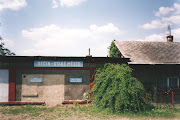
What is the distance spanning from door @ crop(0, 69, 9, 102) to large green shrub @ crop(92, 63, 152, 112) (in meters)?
6.36

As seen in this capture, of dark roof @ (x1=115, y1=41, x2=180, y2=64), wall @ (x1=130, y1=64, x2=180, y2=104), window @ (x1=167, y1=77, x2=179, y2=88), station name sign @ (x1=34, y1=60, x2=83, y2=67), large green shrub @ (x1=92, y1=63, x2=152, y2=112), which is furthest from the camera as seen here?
dark roof @ (x1=115, y1=41, x2=180, y2=64)

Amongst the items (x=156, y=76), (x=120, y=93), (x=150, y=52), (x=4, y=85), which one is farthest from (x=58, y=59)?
(x=150, y=52)

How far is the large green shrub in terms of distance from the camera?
7988mm

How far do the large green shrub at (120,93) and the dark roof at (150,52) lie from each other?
9.40ft

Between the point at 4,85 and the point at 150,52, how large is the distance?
12.2m

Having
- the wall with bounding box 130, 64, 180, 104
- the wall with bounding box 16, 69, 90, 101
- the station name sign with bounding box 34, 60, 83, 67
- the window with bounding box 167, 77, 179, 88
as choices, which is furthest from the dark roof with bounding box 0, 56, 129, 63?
the window with bounding box 167, 77, 179, 88

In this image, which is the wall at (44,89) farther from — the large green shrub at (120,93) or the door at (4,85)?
the large green shrub at (120,93)

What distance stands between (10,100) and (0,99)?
702 mm

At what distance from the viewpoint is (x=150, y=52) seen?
43.4ft

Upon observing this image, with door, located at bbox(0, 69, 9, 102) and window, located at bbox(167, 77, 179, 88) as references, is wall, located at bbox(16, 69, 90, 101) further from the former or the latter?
window, located at bbox(167, 77, 179, 88)

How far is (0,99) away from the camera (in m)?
10.1

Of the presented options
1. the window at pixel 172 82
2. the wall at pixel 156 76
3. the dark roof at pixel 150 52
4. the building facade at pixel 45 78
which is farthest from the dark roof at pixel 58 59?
the window at pixel 172 82

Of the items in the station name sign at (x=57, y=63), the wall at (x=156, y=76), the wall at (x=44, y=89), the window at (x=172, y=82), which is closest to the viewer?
the wall at (x=44, y=89)

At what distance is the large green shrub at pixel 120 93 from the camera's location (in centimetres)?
799
